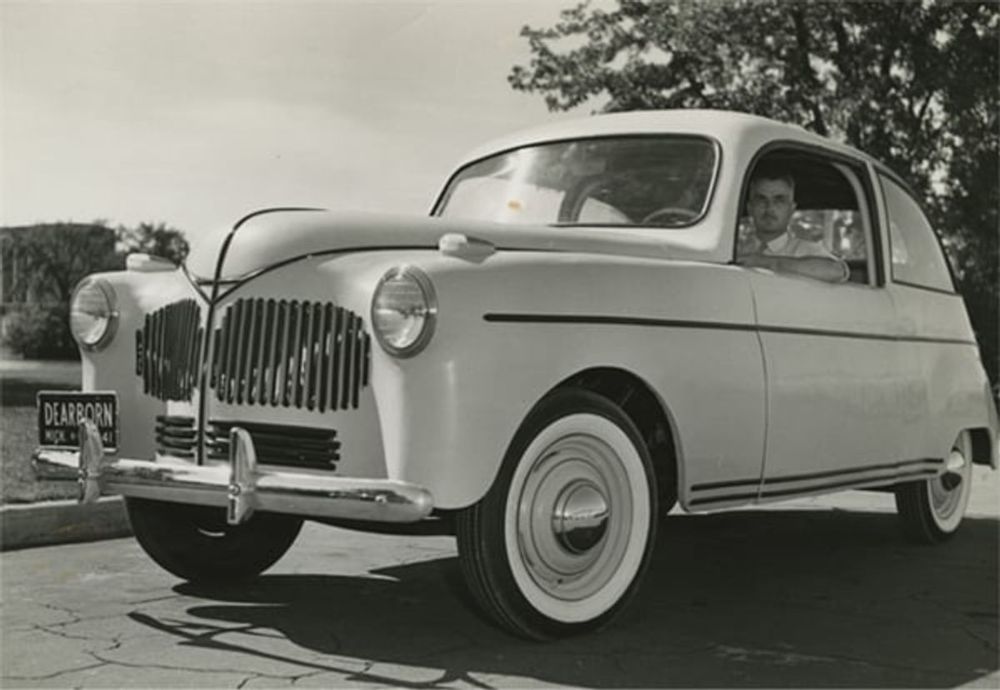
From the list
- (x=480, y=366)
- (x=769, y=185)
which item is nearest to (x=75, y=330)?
(x=480, y=366)

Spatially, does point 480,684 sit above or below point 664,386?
below

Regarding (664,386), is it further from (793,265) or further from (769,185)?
(769,185)

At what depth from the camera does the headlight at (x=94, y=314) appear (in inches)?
184

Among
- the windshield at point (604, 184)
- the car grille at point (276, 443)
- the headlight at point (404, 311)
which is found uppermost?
the windshield at point (604, 184)

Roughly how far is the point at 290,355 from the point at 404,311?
Result: 45cm

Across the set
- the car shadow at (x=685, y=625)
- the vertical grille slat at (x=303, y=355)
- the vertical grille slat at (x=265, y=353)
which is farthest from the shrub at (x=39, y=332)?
the vertical grille slat at (x=303, y=355)

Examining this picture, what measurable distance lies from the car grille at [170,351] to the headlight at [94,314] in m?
0.13

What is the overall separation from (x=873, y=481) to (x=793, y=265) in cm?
111

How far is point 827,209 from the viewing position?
684cm

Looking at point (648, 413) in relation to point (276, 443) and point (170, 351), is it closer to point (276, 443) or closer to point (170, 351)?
point (276, 443)

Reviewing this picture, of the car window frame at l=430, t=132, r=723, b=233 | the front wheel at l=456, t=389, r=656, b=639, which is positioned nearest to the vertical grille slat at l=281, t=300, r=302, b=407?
the front wheel at l=456, t=389, r=656, b=639

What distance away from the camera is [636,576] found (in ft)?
14.3

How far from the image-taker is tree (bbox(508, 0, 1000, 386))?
20.3 metres

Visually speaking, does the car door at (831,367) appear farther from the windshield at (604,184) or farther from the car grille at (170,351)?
the car grille at (170,351)
